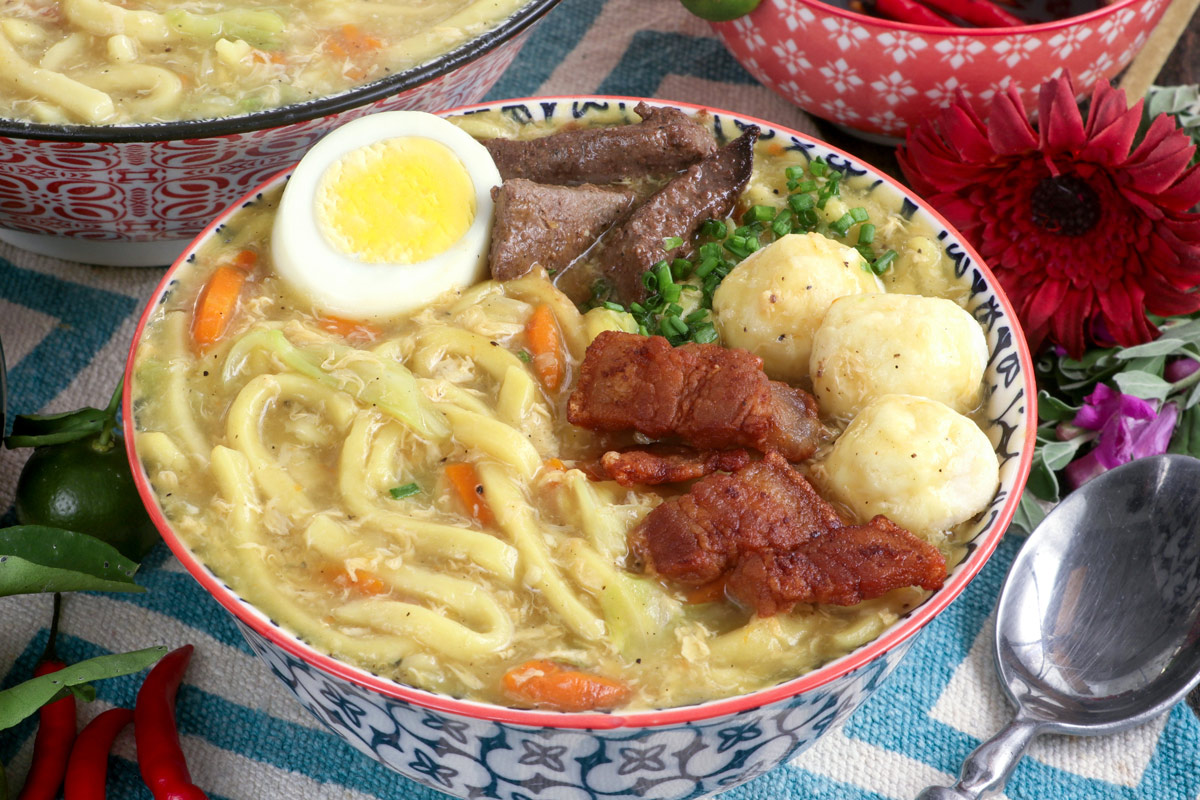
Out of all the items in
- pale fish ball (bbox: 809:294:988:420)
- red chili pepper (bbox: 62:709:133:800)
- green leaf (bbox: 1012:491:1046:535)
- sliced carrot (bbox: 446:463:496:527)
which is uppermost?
pale fish ball (bbox: 809:294:988:420)

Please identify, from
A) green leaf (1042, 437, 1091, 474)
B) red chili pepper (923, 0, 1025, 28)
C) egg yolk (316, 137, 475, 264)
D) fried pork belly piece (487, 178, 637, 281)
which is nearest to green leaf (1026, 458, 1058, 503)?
green leaf (1042, 437, 1091, 474)

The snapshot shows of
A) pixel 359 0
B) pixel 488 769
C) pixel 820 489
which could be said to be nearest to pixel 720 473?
pixel 820 489

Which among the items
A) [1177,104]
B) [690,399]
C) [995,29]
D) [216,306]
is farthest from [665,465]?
[1177,104]

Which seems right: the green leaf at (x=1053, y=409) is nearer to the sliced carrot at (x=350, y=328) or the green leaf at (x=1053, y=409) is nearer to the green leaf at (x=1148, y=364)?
the green leaf at (x=1148, y=364)

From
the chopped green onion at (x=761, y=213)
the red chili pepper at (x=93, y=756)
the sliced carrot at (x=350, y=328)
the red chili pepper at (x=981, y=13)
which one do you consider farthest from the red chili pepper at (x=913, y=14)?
the red chili pepper at (x=93, y=756)

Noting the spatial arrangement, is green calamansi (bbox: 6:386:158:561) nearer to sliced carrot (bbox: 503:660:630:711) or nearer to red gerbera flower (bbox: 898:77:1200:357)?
sliced carrot (bbox: 503:660:630:711)

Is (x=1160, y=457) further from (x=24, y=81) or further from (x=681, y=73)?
(x=24, y=81)
